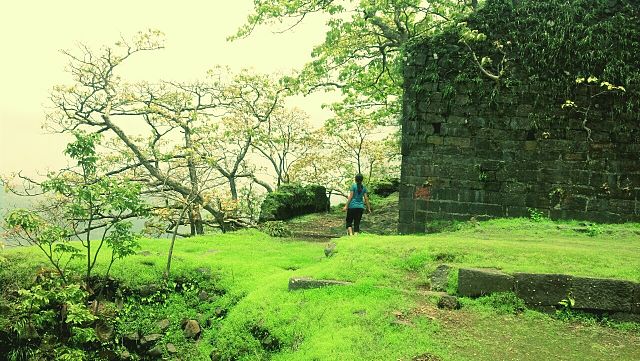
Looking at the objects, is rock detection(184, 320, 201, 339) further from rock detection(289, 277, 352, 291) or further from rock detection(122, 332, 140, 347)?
rock detection(289, 277, 352, 291)

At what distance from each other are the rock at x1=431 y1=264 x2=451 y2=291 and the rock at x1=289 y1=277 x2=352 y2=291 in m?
1.03

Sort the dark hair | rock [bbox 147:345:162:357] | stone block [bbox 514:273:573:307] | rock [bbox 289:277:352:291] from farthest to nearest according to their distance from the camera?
the dark hair
rock [bbox 147:345:162:357]
rock [bbox 289:277:352:291]
stone block [bbox 514:273:573:307]

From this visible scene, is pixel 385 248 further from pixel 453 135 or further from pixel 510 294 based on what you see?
pixel 453 135

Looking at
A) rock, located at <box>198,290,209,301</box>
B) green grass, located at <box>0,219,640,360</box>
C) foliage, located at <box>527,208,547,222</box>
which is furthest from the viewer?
foliage, located at <box>527,208,547,222</box>

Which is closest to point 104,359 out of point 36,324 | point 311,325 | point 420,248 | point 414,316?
point 36,324

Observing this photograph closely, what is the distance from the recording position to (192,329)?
6953mm

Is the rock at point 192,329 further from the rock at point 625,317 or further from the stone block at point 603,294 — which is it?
the rock at point 625,317

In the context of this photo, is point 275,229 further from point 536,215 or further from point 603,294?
point 603,294

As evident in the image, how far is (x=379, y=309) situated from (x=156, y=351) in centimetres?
Answer: 298

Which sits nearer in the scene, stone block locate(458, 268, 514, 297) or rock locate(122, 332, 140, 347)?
stone block locate(458, 268, 514, 297)

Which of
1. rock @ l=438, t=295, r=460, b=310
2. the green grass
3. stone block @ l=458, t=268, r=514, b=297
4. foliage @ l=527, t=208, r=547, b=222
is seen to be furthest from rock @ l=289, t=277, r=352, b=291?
foliage @ l=527, t=208, r=547, b=222

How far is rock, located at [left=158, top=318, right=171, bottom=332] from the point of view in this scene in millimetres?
7168

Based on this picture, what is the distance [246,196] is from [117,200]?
52.6 ft

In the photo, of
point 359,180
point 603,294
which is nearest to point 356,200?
point 359,180
